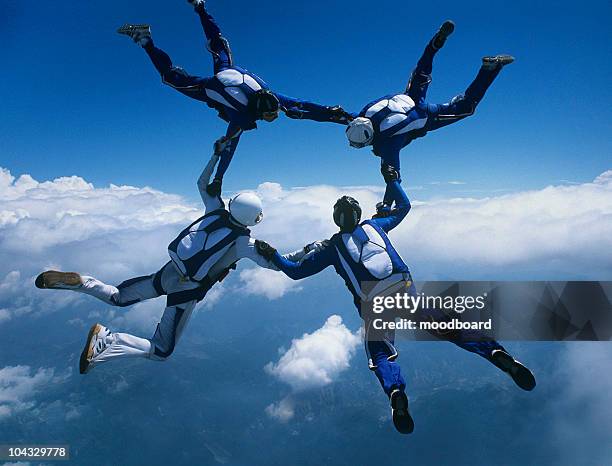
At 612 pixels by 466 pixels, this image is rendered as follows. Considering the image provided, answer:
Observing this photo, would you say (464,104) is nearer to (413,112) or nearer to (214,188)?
(413,112)

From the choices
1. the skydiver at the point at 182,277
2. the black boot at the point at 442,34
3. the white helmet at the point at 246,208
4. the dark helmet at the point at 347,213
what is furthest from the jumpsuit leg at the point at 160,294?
the black boot at the point at 442,34

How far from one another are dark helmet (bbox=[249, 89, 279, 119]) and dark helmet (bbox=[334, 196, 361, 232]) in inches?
95.2

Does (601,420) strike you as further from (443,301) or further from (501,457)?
(443,301)

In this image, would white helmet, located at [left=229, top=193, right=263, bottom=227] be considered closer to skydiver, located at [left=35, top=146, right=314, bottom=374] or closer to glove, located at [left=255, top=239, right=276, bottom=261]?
skydiver, located at [left=35, top=146, right=314, bottom=374]

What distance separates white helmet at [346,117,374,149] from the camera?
6668mm

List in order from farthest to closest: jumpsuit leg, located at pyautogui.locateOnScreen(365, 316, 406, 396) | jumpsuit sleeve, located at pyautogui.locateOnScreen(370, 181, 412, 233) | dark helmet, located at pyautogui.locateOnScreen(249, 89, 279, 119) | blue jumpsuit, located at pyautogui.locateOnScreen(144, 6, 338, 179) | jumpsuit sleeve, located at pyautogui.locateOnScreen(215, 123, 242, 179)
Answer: blue jumpsuit, located at pyautogui.locateOnScreen(144, 6, 338, 179)
dark helmet, located at pyautogui.locateOnScreen(249, 89, 279, 119)
jumpsuit sleeve, located at pyautogui.locateOnScreen(215, 123, 242, 179)
jumpsuit sleeve, located at pyautogui.locateOnScreen(370, 181, 412, 233)
jumpsuit leg, located at pyautogui.locateOnScreen(365, 316, 406, 396)

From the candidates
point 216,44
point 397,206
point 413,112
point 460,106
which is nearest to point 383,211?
point 397,206

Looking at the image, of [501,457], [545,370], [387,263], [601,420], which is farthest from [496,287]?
[545,370]

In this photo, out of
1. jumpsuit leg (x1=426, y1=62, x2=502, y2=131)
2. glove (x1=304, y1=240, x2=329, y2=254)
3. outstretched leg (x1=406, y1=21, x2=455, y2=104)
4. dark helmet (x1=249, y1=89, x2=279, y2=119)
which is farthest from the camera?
outstretched leg (x1=406, y1=21, x2=455, y2=104)

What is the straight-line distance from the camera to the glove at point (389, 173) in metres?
6.67

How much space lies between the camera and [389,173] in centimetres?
668

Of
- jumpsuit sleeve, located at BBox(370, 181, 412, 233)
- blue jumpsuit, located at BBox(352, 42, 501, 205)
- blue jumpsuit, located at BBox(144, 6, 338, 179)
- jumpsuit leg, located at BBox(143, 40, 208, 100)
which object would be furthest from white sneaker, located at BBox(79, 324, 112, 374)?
blue jumpsuit, located at BBox(352, 42, 501, 205)

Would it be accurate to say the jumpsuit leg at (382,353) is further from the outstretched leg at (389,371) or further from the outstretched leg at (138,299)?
the outstretched leg at (138,299)

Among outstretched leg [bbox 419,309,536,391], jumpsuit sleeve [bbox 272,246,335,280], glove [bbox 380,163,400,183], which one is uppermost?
glove [bbox 380,163,400,183]
